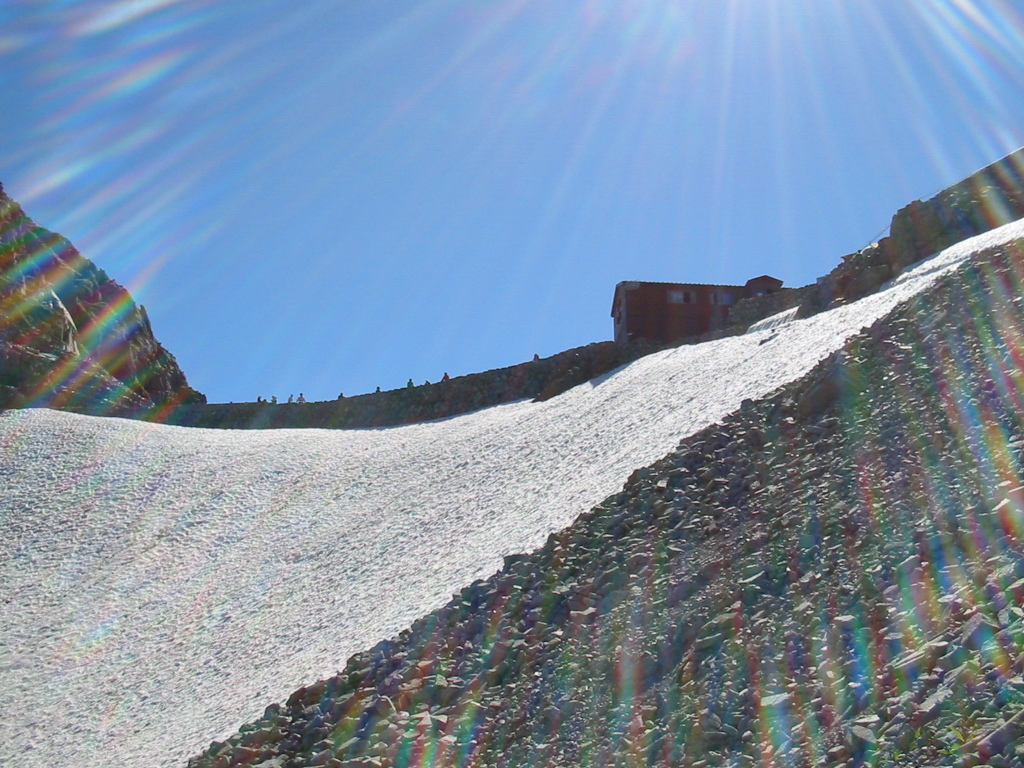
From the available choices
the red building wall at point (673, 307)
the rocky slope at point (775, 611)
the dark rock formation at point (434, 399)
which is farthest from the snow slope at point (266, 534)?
the red building wall at point (673, 307)

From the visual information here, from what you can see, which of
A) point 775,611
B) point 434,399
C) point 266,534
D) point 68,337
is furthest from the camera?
point 68,337

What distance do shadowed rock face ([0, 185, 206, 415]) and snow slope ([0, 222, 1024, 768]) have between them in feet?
54.1

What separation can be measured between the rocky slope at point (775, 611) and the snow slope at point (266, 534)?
251cm

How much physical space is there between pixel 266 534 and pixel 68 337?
4215cm

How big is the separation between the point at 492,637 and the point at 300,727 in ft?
8.76

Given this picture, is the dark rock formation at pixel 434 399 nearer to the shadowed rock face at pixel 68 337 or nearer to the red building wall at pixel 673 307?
the red building wall at pixel 673 307

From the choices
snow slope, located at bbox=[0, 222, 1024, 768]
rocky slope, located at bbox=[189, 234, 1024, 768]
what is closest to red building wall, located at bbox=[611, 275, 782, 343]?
snow slope, located at bbox=[0, 222, 1024, 768]

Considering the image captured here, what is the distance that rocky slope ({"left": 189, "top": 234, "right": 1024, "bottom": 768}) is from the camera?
6.81 m

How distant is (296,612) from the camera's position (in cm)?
1812

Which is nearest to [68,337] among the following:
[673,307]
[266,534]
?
[673,307]

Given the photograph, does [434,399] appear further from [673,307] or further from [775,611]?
→ [775,611]

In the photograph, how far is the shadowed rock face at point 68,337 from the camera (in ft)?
164

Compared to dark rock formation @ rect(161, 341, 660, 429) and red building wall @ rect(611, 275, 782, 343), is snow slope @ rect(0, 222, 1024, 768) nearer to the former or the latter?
dark rock formation @ rect(161, 341, 660, 429)

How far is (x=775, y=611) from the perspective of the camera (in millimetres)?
8727
